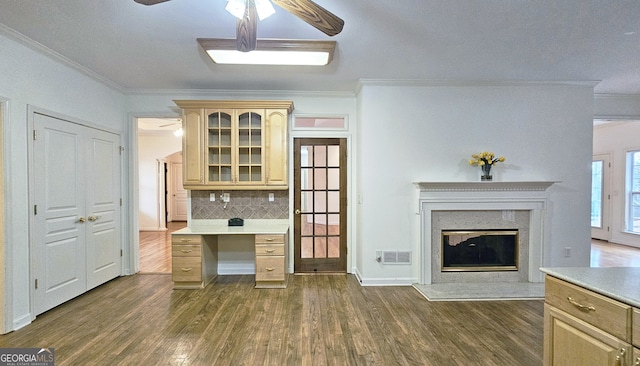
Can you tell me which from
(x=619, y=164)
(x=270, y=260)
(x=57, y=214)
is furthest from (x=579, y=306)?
(x=619, y=164)

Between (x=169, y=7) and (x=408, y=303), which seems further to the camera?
(x=408, y=303)

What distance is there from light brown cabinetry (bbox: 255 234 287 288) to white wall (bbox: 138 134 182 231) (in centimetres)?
531

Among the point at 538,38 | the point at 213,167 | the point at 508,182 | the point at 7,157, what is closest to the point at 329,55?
the point at 538,38

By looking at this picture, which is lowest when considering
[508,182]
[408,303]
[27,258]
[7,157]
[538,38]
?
[408,303]

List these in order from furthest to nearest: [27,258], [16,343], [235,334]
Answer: [27,258] → [235,334] → [16,343]

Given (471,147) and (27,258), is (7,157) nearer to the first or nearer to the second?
(27,258)

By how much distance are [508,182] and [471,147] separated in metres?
0.63

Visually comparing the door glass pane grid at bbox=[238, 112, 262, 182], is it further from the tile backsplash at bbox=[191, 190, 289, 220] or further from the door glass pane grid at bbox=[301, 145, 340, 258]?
the door glass pane grid at bbox=[301, 145, 340, 258]

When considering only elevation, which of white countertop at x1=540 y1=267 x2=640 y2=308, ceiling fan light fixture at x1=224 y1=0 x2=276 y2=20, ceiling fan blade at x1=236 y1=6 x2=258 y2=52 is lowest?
white countertop at x1=540 y1=267 x2=640 y2=308

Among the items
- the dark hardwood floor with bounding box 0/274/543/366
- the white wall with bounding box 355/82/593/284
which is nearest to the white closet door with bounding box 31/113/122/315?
the dark hardwood floor with bounding box 0/274/543/366

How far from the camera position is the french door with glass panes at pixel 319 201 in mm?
4258

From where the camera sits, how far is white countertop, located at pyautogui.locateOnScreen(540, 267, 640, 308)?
1.32m

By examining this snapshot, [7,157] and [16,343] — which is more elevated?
[7,157]

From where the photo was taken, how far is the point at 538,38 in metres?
2.70
